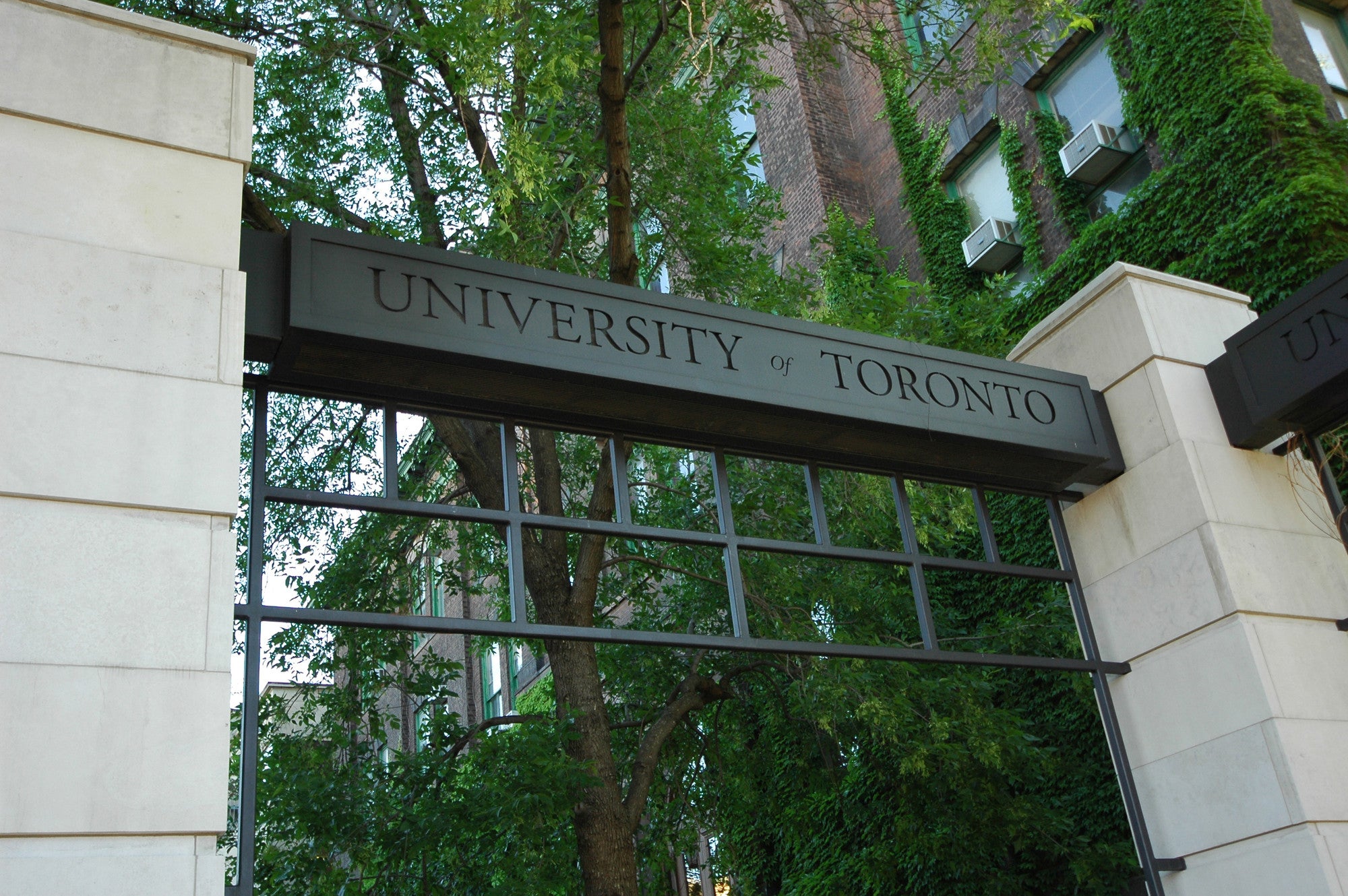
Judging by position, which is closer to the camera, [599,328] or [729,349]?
[599,328]

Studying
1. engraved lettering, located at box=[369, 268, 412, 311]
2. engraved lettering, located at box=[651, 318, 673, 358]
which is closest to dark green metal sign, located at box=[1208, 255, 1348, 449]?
engraved lettering, located at box=[651, 318, 673, 358]

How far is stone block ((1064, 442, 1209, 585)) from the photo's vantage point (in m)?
6.27

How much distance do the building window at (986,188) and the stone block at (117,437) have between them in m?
17.7

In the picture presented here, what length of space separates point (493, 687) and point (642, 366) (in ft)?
77.2

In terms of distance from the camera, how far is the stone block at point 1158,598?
6062mm

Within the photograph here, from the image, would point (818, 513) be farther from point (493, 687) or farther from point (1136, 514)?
point (493, 687)

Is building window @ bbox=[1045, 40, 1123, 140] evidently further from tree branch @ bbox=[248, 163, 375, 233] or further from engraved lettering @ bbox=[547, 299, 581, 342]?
engraved lettering @ bbox=[547, 299, 581, 342]

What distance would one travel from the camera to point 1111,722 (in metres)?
6.36

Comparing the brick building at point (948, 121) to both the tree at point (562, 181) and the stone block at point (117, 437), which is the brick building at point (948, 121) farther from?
the stone block at point (117, 437)

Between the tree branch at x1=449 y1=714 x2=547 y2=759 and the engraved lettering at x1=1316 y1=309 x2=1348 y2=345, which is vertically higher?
the tree branch at x1=449 y1=714 x2=547 y2=759

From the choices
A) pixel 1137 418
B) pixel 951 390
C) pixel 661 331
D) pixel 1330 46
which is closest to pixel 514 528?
pixel 661 331

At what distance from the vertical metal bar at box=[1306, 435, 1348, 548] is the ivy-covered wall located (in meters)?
7.92

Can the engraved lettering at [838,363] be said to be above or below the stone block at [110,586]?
above

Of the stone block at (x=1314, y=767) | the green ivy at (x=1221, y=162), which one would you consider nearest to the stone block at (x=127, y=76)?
the stone block at (x=1314, y=767)
